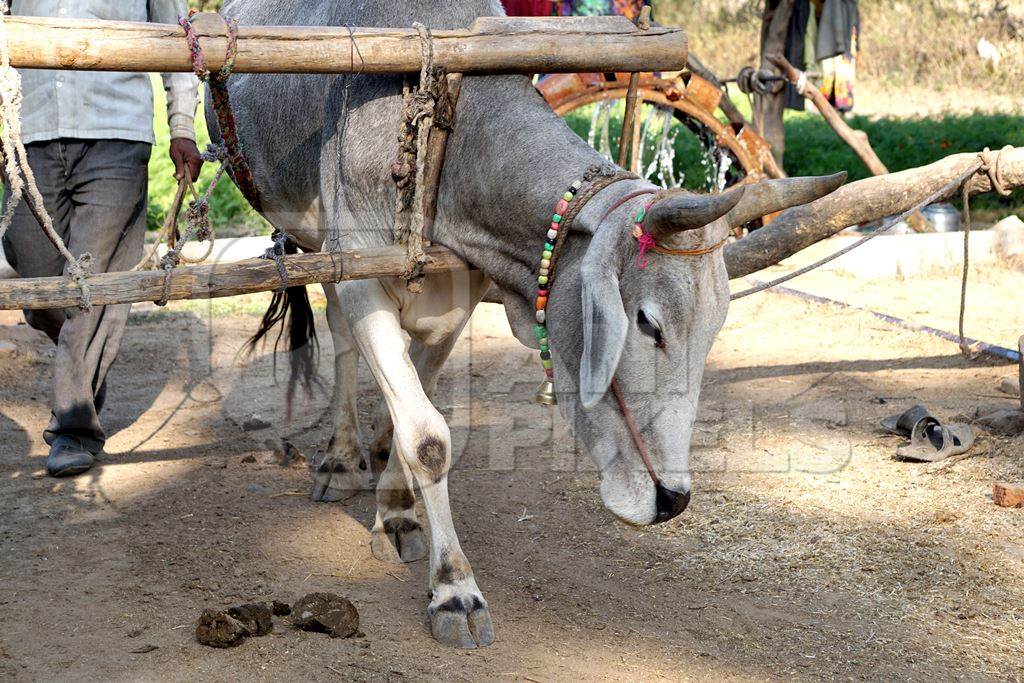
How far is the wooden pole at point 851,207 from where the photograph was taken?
3.46m

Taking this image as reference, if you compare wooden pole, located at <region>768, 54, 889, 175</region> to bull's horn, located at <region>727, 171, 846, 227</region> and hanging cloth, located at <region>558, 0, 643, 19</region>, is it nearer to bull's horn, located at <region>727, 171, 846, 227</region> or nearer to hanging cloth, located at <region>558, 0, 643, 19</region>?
hanging cloth, located at <region>558, 0, 643, 19</region>

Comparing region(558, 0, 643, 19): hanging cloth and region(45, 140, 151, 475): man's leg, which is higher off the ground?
region(558, 0, 643, 19): hanging cloth

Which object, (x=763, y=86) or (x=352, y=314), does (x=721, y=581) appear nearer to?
(x=352, y=314)

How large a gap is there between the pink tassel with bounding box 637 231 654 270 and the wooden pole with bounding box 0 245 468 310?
673 millimetres

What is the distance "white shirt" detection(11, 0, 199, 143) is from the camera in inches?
158

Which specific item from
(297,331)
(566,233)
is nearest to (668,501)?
(566,233)

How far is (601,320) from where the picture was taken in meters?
2.60

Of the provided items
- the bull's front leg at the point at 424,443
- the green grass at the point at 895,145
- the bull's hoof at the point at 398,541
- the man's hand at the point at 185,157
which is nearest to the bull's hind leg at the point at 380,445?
the bull's hoof at the point at 398,541

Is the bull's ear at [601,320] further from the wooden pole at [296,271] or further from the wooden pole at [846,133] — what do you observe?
the wooden pole at [846,133]

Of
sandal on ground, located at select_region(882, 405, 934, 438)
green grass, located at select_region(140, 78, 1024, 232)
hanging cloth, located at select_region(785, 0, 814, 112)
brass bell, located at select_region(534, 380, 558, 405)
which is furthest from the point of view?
hanging cloth, located at select_region(785, 0, 814, 112)

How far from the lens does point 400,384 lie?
10.4 feet

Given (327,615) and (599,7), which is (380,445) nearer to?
(327,615)

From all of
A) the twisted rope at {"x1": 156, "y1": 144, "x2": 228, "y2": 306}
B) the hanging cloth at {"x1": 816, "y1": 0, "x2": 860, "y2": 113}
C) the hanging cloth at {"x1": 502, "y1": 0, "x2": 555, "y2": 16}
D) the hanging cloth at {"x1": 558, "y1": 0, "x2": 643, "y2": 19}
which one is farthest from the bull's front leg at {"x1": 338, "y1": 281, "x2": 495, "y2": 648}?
the hanging cloth at {"x1": 816, "y1": 0, "x2": 860, "y2": 113}

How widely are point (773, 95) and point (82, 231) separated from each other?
258 inches
